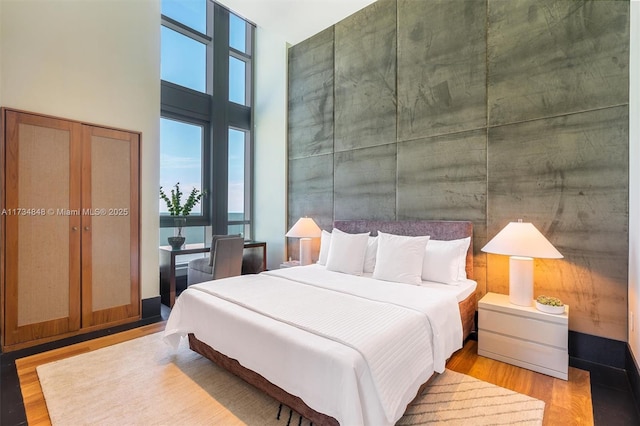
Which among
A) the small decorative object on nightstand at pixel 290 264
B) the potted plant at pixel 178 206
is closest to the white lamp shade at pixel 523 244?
the small decorative object on nightstand at pixel 290 264

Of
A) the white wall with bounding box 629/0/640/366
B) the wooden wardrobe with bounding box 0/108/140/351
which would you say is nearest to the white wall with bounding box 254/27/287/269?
the wooden wardrobe with bounding box 0/108/140/351

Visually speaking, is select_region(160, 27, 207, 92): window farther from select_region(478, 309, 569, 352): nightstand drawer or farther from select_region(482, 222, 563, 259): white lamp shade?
select_region(478, 309, 569, 352): nightstand drawer

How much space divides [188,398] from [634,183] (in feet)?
11.5

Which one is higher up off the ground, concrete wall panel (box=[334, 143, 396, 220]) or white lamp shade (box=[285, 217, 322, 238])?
concrete wall panel (box=[334, 143, 396, 220])

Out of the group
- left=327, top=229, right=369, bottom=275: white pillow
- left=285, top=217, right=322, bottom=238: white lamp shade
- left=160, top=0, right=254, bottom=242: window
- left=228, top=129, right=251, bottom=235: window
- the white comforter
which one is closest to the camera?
the white comforter

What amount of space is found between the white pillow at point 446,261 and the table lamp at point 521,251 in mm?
355

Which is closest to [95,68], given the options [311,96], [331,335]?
[311,96]

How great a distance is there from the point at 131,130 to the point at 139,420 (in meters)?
3.00

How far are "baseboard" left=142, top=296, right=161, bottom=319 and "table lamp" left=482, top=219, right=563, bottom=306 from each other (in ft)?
12.3

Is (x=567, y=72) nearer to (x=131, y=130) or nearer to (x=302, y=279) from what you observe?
(x=302, y=279)

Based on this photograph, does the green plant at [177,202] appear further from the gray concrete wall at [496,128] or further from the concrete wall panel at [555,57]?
the concrete wall panel at [555,57]

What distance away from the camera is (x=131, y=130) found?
11.4 ft

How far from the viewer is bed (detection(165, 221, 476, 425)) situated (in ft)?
4.75

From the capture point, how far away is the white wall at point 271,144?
5027 mm
